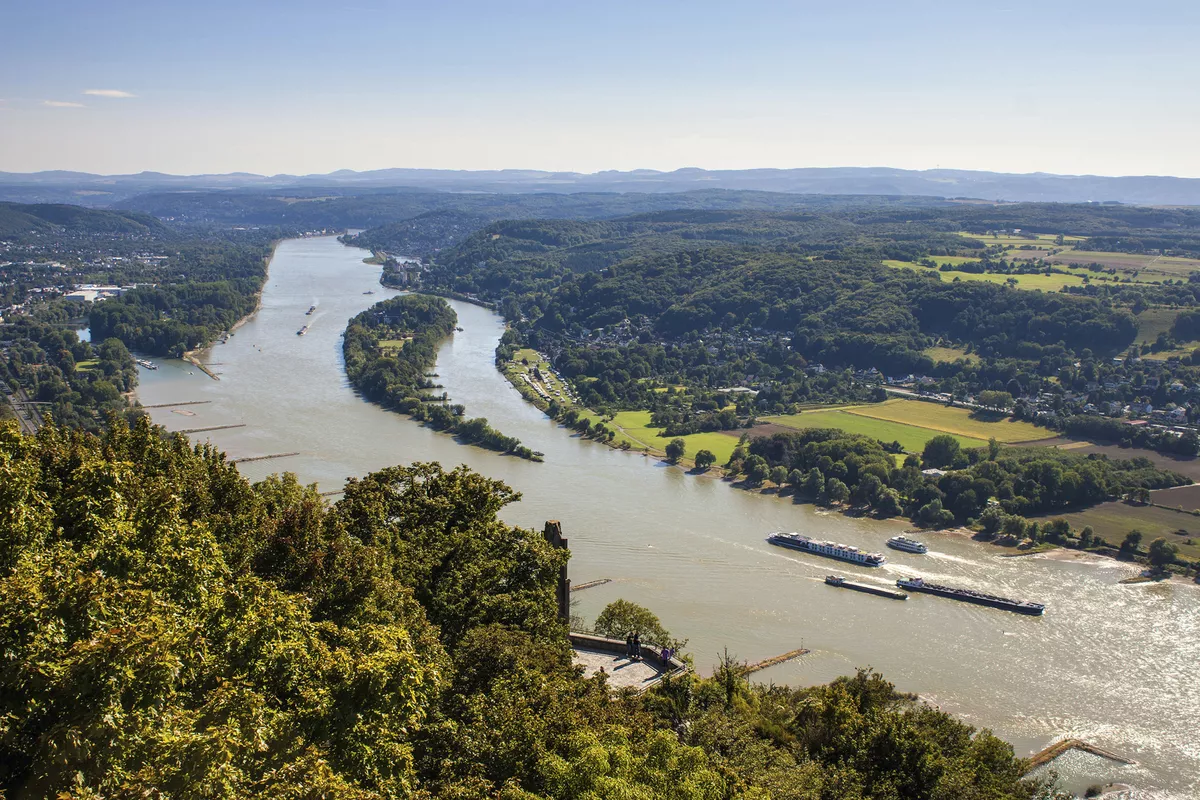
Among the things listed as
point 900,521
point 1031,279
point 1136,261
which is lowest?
point 900,521

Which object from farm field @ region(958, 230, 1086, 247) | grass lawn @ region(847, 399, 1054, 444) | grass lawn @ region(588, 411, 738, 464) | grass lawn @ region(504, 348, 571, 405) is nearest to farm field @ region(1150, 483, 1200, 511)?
grass lawn @ region(847, 399, 1054, 444)

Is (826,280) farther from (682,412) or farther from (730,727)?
(730,727)

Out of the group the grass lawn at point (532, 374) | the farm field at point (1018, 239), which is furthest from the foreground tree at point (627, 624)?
the farm field at point (1018, 239)

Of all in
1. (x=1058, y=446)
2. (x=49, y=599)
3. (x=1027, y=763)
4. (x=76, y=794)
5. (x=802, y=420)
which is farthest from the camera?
(x=802, y=420)

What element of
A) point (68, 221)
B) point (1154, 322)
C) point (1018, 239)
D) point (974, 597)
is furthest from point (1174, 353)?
point (68, 221)

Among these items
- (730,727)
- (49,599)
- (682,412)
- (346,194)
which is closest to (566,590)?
(730,727)

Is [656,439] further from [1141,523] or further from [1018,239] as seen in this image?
[1018,239]
